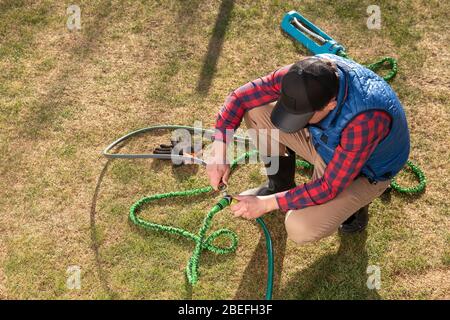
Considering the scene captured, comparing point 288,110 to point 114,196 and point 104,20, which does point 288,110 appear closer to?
point 114,196

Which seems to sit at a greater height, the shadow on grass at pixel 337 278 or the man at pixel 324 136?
the man at pixel 324 136

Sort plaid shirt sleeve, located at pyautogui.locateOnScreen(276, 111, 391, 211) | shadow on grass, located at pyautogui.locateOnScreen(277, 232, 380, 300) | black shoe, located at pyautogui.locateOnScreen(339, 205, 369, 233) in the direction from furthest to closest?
1. black shoe, located at pyautogui.locateOnScreen(339, 205, 369, 233)
2. shadow on grass, located at pyautogui.locateOnScreen(277, 232, 380, 300)
3. plaid shirt sleeve, located at pyautogui.locateOnScreen(276, 111, 391, 211)

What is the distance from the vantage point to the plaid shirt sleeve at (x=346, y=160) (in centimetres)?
255

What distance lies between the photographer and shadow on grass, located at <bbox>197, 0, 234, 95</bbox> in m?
4.51

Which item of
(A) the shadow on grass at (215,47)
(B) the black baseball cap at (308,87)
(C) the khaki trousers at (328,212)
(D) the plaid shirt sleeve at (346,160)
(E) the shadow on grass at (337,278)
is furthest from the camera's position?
(A) the shadow on grass at (215,47)

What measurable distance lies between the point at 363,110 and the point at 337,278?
4.48ft

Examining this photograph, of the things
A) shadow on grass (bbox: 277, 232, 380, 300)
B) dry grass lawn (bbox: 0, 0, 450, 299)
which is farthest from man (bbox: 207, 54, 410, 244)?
dry grass lawn (bbox: 0, 0, 450, 299)

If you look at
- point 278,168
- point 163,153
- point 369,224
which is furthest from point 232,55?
point 369,224

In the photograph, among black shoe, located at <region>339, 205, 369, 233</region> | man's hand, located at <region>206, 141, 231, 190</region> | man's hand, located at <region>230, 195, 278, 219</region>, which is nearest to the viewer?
man's hand, located at <region>230, 195, 278, 219</region>

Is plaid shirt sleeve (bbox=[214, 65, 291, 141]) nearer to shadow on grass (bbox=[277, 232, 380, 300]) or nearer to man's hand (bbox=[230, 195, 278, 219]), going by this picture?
man's hand (bbox=[230, 195, 278, 219])

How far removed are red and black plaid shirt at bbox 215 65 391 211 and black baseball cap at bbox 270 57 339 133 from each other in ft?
0.77

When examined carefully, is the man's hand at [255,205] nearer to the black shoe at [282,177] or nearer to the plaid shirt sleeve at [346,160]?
the plaid shirt sleeve at [346,160]

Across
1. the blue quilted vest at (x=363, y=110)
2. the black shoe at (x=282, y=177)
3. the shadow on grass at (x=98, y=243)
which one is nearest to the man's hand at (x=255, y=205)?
the blue quilted vest at (x=363, y=110)

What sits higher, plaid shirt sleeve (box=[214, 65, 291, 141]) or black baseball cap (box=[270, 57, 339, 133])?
black baseball cap (box=[270, 57, 339, 133])
